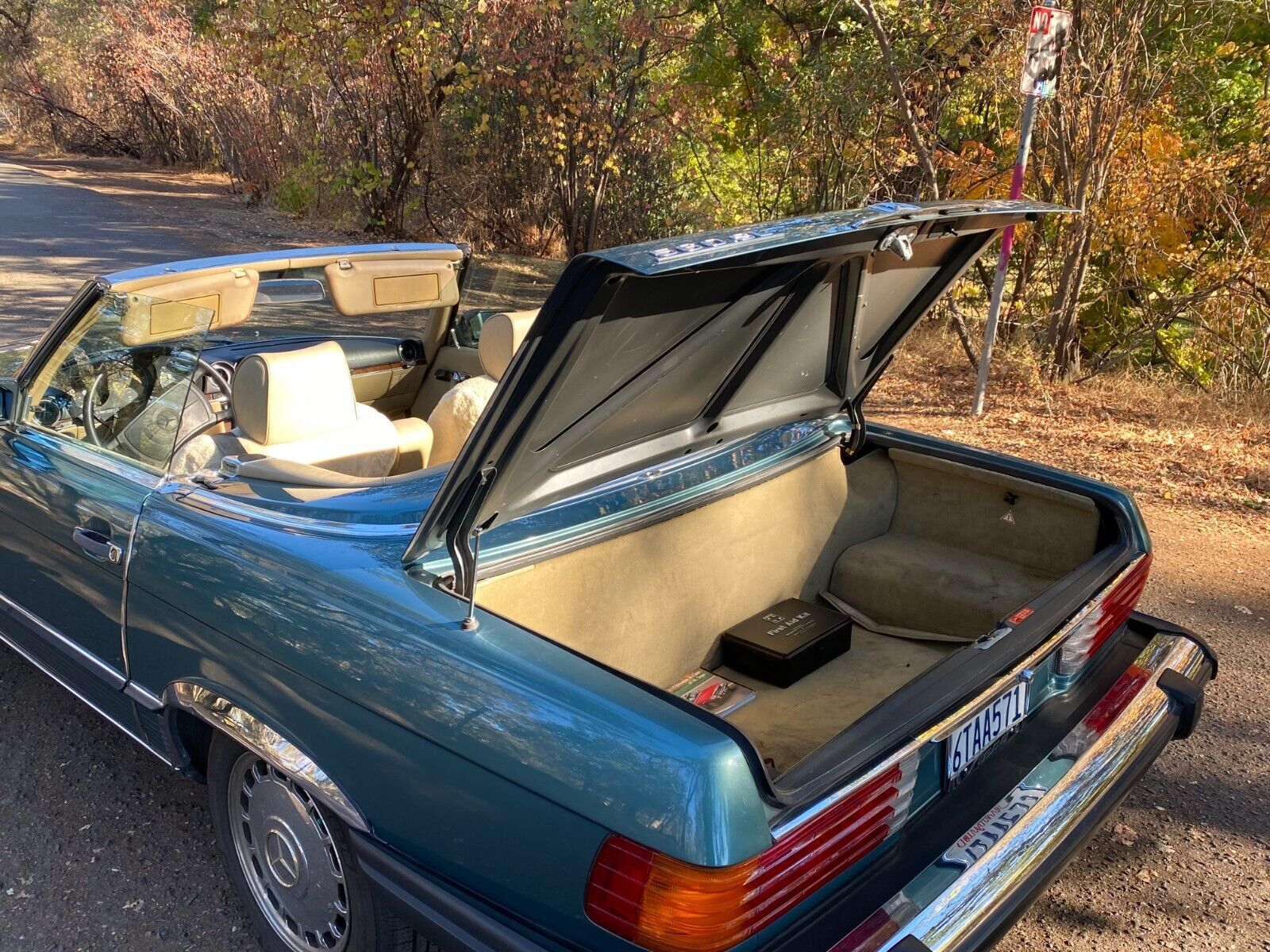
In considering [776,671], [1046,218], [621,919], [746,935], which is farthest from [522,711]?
[1046,218]

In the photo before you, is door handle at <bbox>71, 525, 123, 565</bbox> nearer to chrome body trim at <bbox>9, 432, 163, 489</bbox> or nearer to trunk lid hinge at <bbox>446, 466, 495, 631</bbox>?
chrome body trim at <bbox>9, 432, 163, 489</bbox>

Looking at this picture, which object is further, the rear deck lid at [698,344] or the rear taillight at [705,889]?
the rear deck lid at [698,344]

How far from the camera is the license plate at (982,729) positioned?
212 cm

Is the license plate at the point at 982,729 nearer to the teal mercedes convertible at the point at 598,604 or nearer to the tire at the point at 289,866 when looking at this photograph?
the teal mercedes convertible at the point at 598,604

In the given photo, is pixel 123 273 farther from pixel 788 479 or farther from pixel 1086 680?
pixel 1086 680

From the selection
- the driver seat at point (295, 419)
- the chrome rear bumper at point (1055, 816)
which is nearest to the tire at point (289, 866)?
the driver seat at point (295, 419)

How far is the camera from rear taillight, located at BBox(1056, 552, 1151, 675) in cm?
250

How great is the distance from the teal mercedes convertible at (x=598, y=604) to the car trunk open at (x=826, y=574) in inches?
0.5

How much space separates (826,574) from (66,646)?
2.38m

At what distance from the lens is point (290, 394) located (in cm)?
283

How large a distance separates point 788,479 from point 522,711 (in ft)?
5.36

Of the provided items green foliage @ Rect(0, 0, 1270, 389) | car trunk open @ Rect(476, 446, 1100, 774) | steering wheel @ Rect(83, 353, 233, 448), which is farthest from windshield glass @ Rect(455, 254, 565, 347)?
green foliage @ Rect(0, 0, 1270, 389)

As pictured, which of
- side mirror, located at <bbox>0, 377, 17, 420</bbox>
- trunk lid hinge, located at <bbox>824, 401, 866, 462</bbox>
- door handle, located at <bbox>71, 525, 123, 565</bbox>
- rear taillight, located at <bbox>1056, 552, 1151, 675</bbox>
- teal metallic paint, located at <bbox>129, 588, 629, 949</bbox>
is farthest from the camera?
trunk lid hinge, located at <bbox>824, 401, 866, 462</bbox>

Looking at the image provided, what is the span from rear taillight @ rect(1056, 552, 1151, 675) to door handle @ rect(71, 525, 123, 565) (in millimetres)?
2386
